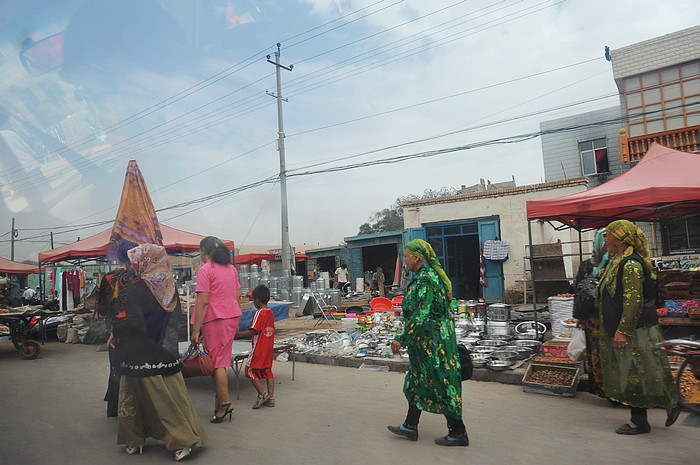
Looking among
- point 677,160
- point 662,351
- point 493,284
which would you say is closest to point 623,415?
point 662,351

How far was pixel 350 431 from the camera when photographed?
3982 mm

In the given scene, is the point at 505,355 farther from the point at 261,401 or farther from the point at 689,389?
the point at 261,401

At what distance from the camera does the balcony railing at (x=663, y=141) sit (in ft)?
42.5

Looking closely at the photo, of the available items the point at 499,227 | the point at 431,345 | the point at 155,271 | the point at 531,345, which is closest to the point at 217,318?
the point at 155,271

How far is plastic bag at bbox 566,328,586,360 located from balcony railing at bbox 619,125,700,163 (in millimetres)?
11093

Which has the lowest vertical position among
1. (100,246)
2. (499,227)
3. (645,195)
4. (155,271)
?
(155,271)

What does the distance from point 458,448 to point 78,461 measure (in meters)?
2.81

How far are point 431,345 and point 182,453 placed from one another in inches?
77.5

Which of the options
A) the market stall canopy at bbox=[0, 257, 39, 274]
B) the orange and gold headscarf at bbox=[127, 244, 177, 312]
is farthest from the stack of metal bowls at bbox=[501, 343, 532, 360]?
the market stall canopy at bbox=[0, 257, 39, 274]

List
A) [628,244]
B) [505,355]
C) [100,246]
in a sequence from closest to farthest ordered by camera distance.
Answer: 1. [628,244]
2. [505,355]
3. [100,246]

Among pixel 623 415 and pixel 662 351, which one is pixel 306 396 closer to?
pixel 623 415

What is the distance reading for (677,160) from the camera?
6.82 metres

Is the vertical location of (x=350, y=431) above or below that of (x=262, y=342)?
below

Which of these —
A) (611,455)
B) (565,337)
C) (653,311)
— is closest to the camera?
(611,455)
